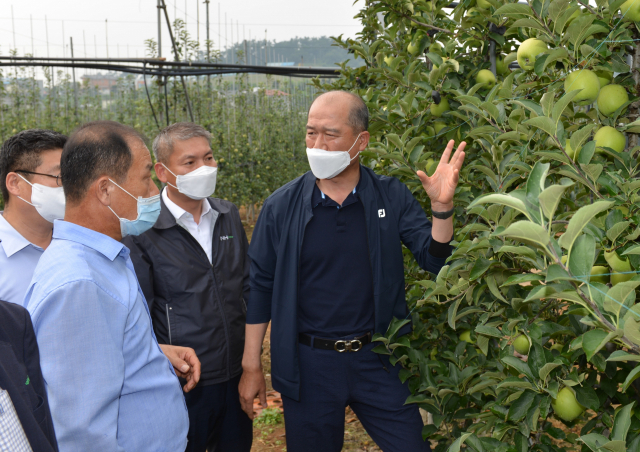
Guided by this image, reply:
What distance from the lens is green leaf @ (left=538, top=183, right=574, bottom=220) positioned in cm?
82

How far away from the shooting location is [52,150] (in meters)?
2.07

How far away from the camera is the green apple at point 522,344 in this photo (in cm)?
137

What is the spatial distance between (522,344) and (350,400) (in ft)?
2.99

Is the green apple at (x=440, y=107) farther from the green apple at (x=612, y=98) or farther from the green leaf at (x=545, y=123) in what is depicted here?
the green leaf at (x=545, y=123)

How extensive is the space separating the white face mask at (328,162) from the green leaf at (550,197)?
1.27 metres

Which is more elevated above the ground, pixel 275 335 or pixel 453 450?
pixel 453 450

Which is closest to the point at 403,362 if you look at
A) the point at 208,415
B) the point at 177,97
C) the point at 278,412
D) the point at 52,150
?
the point at 208,415

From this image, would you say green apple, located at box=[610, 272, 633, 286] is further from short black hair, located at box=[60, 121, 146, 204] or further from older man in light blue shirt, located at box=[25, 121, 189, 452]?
short black hair, located at box=[60, 121, 146, 204]

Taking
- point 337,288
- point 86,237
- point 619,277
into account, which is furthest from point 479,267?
point 86,237

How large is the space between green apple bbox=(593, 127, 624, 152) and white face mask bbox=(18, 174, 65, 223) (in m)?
1.85

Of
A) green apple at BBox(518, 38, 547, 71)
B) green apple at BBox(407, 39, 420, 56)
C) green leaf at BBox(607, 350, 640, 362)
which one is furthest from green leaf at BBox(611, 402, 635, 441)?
green apple at BBox(407, 39, 420, 56)

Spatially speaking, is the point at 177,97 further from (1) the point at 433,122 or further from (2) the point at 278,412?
(1) the point at 433,122

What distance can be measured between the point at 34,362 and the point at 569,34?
57.0 inches

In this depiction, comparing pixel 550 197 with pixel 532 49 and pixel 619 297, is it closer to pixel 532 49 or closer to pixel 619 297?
pixel 619 297
